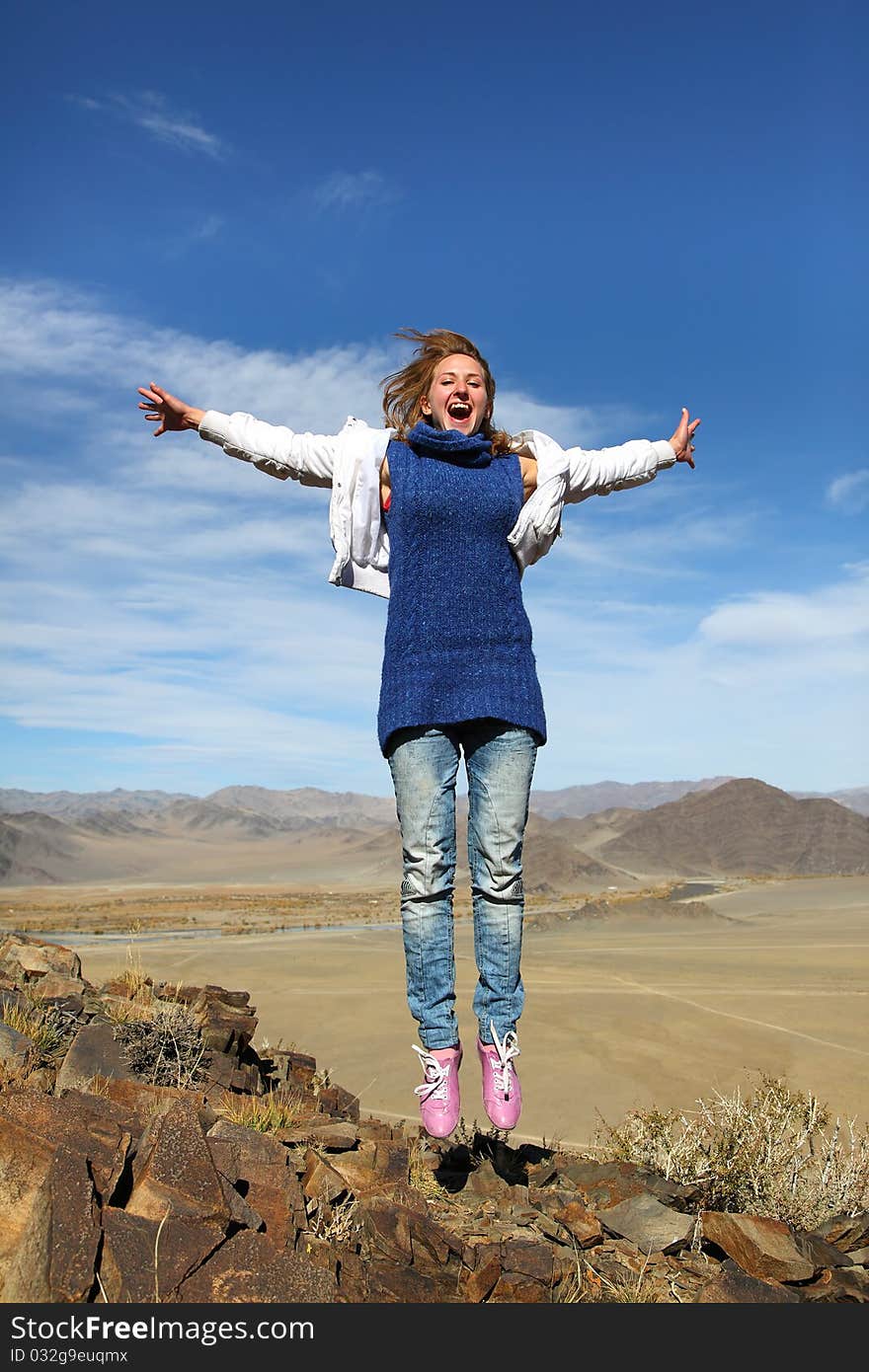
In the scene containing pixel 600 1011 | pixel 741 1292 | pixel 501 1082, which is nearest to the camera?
pixel 741 1292

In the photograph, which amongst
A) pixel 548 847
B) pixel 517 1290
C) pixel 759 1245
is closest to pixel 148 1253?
pixel 517 1290

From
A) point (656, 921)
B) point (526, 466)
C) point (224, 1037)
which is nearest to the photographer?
point (526, 466)

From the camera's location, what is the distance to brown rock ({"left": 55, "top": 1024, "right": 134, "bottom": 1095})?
14.0 feet

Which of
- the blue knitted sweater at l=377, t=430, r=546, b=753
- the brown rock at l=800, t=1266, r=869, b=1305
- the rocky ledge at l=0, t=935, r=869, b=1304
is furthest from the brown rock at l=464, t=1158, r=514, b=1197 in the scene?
the blue knitted sweater at l=377, t=430, r=546, b=753

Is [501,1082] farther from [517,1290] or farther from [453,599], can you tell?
[453,599]

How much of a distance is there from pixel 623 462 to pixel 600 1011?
1031 cm

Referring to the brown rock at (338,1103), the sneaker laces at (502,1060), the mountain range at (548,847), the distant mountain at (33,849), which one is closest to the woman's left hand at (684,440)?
the sneaker laces at (502,1060)

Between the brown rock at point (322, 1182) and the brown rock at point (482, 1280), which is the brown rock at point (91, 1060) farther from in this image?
the brown rock at point (482, 1280)

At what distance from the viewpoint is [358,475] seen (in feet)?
10.9

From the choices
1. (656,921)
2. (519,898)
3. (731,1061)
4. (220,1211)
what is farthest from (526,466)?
(656,921)

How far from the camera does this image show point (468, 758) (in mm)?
3326

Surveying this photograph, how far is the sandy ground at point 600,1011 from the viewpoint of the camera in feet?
28.7

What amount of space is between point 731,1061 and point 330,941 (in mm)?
14157
